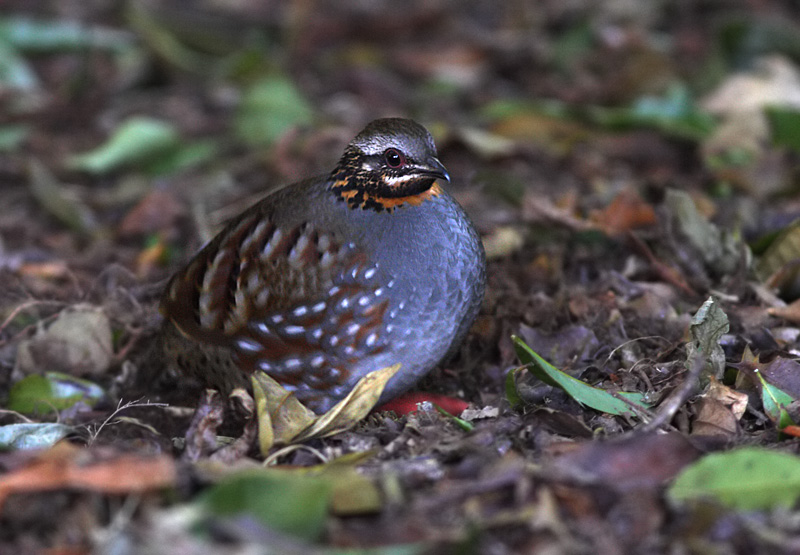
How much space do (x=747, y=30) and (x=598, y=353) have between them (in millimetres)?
4151

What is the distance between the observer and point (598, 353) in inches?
157

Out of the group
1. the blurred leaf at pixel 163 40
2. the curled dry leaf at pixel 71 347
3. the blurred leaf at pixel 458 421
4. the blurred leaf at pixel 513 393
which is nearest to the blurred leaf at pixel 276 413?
the blurred leaf at pixel 458 421

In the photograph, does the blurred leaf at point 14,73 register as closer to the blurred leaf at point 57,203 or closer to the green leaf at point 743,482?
the blurred leaf at point 57,203

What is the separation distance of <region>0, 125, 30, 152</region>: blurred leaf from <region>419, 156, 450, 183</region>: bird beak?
421 cm

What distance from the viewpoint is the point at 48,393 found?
4.27 m

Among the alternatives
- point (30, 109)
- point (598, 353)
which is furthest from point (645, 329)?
point (30, 109)

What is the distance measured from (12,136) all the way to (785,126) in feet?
16.7

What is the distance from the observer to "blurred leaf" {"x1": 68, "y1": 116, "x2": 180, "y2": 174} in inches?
259

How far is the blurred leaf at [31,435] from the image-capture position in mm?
3676

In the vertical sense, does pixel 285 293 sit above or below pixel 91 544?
above

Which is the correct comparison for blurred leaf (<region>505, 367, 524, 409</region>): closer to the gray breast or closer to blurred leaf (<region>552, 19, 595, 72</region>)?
the gray breast

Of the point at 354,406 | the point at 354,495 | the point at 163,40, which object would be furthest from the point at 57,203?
the point at 354,495

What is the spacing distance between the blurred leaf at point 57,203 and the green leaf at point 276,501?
12.8ft

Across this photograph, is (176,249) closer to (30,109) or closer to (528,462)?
(30,109)
